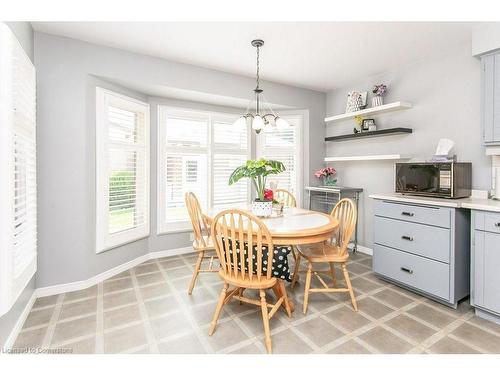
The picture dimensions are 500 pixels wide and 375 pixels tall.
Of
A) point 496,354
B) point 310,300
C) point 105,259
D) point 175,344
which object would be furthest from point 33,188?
point 496,354

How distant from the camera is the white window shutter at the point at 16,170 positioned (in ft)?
5.22

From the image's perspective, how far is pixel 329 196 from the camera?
4168 mm

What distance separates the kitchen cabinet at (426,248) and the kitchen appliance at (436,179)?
0.78 feet

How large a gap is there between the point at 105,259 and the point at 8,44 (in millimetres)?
2178

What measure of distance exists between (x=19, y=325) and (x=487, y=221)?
3685mm

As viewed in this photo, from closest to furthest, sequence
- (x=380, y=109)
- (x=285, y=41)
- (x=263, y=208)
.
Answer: (x=263, y=208)
(x=285, y=41)
(x=380, y=109)

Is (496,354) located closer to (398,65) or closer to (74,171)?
(398,65)

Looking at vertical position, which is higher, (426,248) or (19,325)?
(426,248)

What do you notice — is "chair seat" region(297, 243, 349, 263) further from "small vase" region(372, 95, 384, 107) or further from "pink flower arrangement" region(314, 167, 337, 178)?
"small vase" region(372, 95, 384, 107)

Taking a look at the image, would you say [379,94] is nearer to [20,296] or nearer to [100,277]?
[100,277]

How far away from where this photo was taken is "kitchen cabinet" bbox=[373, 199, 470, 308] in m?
2.35

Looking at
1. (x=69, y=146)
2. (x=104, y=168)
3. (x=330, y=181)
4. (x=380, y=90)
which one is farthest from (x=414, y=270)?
(x=69, y=146)

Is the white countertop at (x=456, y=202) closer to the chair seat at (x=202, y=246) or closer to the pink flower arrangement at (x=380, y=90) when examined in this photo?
the pink flower arrangement at (x=380, y=90)

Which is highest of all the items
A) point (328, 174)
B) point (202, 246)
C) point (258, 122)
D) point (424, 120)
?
point (424, 120)
